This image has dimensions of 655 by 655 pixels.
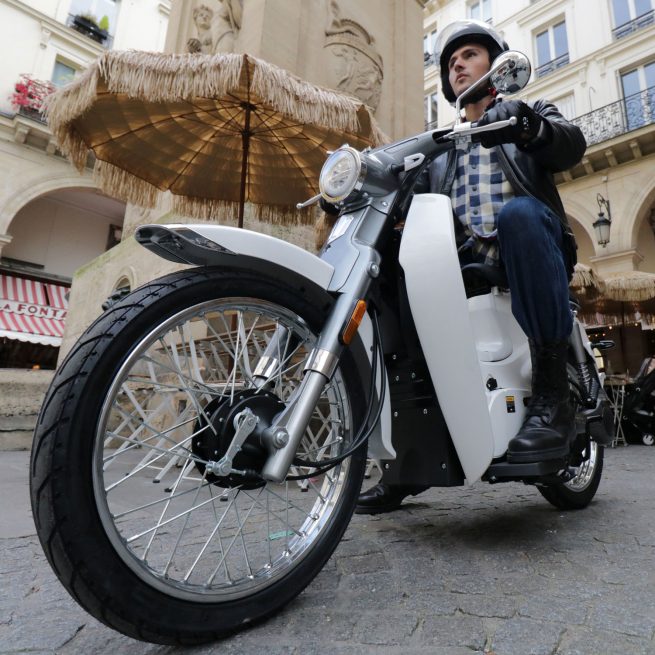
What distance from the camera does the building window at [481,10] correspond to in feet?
58.6

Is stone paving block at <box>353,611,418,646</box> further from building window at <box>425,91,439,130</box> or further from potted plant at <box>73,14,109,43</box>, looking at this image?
potted plant at <box>73,14,109,43</box>

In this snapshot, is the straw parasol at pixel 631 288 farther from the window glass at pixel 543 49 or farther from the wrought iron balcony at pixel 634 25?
the window glass at pixel 543 49

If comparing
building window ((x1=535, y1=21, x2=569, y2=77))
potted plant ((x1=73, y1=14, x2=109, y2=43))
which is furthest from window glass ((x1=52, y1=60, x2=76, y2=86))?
building window ((x1=535, y1=21, x2=569, y2=77))

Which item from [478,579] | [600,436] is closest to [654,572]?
[478,579]

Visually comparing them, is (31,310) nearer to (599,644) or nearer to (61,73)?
(61,73)

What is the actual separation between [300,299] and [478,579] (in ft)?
2.81

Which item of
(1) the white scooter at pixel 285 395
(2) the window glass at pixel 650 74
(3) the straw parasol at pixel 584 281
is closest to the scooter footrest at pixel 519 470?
(1) the white scooter at pixel 285 395

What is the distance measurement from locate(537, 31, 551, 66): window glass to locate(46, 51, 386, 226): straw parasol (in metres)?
15.6

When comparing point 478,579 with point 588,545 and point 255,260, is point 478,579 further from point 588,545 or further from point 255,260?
point 255,260

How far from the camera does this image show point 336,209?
1.57 metres

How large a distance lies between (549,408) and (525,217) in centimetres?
60

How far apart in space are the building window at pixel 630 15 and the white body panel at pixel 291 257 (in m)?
17.0

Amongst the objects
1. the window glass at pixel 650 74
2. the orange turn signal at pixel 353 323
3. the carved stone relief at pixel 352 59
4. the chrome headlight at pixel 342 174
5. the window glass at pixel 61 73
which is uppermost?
the window glass at pixel 61 73

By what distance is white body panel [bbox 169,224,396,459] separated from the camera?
41.1 inches
